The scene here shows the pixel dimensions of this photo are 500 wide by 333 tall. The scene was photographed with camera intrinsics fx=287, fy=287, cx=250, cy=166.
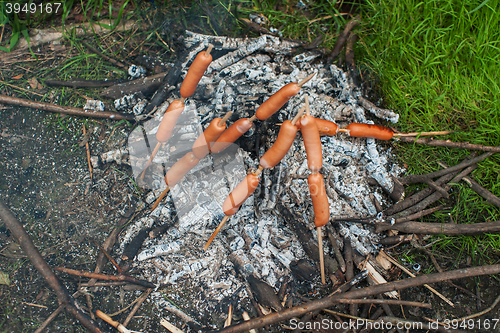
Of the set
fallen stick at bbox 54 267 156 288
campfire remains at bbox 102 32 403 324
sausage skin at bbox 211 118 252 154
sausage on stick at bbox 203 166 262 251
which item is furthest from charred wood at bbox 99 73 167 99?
fallen stick at bbox 54 267 156 288

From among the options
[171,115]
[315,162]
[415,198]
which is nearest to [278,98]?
[315,162]

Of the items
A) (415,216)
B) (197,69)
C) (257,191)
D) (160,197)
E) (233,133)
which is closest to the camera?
(197,69)

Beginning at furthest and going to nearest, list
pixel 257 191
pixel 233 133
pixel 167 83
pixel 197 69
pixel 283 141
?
pixel 167 83 < pixel 257 191 < pixel 233 133 < pixel 197 69 < pixel 283 141

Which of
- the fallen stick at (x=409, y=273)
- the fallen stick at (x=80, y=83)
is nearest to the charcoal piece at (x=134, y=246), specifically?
the fallen stick at (x=80, y=83)

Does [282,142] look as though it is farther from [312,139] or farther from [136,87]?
[136,87]

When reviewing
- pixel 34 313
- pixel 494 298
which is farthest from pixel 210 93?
pixel 494 298

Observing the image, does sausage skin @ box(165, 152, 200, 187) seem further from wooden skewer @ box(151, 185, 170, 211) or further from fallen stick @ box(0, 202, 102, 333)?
fallen stick @ box(0, 202, 102, 333)

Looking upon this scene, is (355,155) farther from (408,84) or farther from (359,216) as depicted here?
(408,84)
